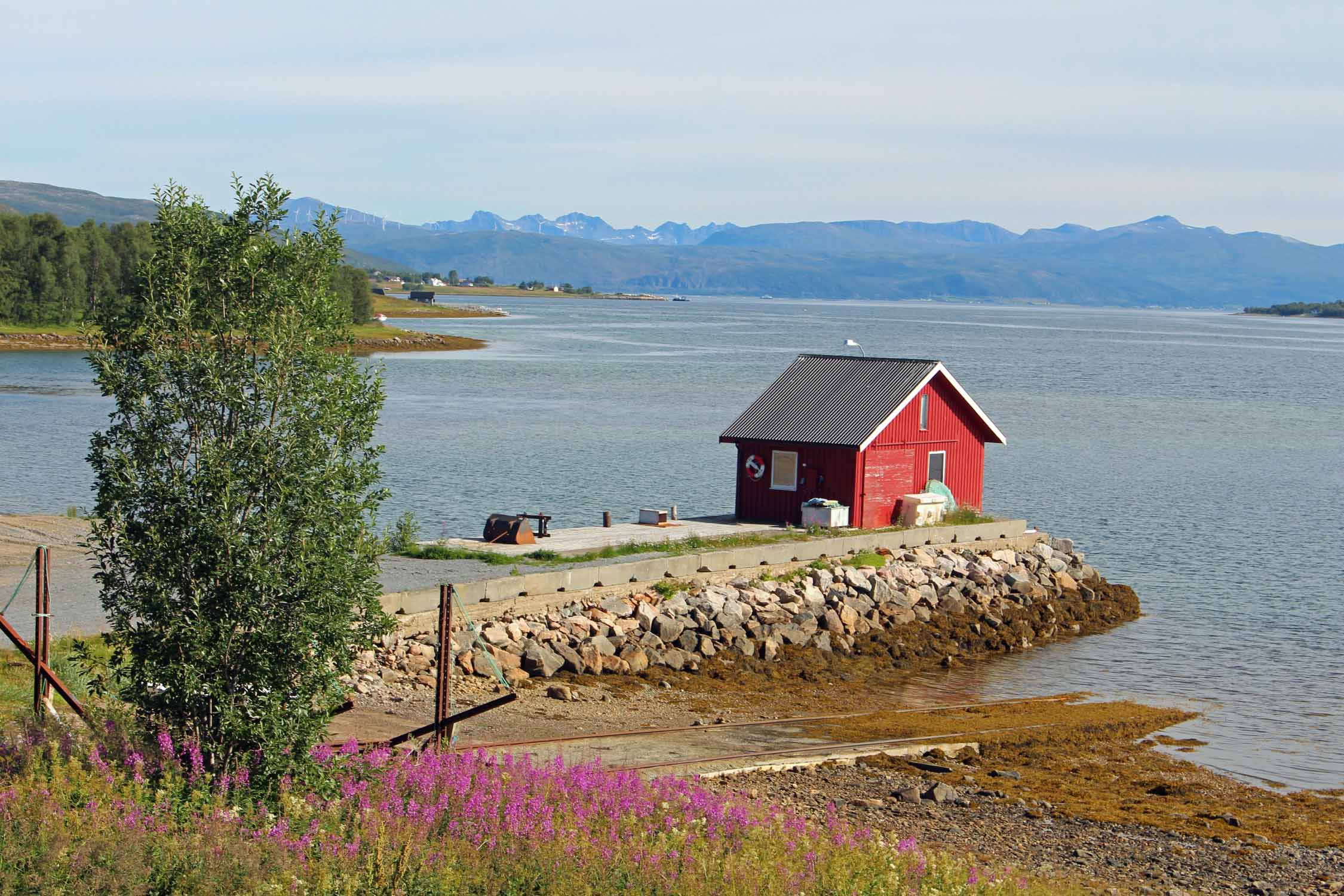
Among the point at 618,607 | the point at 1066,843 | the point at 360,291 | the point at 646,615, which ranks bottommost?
the point at 1066,843

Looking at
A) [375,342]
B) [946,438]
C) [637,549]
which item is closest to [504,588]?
[637,549]

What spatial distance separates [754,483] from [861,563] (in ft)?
12.2

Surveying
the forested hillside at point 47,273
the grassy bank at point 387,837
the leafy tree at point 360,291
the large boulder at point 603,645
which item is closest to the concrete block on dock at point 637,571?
the large boulder at point 603,645

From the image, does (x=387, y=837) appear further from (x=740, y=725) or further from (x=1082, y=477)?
(x=1082, y=477)

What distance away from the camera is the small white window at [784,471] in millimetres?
33344

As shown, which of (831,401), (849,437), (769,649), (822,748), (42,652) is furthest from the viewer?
(831,401)

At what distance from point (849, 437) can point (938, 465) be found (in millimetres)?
3741

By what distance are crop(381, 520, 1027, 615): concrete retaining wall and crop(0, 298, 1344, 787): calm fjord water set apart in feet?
12.4

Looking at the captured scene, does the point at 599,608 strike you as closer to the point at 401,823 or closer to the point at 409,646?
the point at 409,646

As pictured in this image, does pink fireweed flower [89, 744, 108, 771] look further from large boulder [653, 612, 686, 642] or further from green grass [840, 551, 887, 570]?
green grass [840, 551, 887, 570]

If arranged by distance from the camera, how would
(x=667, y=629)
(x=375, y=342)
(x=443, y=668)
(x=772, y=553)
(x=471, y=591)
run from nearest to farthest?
(x=443, y=668) < (x=471, y=591) < (x=667, y=629) < (x=772, y=553) < (x=375, y=342)

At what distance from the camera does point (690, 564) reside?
28125 mm

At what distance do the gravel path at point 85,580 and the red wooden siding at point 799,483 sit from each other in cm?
556

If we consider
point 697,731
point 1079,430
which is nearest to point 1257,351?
point 1079,430
